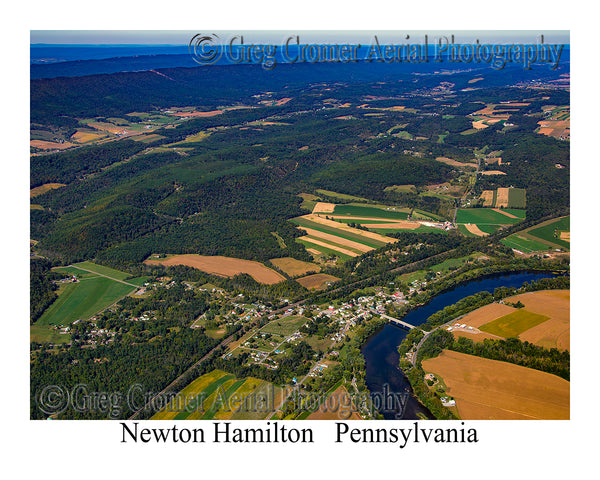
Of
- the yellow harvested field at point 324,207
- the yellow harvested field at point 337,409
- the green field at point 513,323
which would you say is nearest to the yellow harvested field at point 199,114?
the yellow harvested field at point 324,207

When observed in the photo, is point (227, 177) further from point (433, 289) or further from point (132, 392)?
point (132, 392)

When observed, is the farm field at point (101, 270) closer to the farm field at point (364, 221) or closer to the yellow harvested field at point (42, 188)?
the farm field at point (364, 221)

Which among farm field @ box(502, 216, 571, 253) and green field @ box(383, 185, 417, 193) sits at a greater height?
green field @ box(383, 185, 417, 193)

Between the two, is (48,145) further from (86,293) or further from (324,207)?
(86,293)

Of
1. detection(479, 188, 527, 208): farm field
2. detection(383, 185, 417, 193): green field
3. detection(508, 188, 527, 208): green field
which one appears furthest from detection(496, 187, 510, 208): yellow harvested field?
detection(383, 185, 417, 193): green field

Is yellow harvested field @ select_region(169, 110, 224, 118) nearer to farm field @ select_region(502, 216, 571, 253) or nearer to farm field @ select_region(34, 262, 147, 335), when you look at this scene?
farm field @ select_region(34, 262, 147, 335)

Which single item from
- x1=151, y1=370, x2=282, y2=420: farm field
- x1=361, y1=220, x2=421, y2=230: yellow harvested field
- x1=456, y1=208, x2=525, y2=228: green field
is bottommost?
x1=151, y1=370, x2=282, y2=420: farm field

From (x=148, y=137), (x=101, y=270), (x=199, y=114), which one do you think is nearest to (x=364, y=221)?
(x=101, y=270)

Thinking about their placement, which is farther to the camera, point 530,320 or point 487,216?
point 487,216
